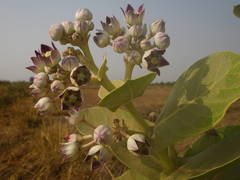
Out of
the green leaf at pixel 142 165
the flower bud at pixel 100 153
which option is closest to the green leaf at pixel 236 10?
the green leaf at pixel 142 165

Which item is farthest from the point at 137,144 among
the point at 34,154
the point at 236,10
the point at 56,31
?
the point at 34,154

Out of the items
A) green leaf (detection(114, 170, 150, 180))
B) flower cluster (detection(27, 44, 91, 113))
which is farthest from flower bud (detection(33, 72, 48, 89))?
green leaf (detection(114, 170, 150, 180))

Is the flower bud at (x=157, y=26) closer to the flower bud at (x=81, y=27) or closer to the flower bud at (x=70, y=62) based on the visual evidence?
the flower bud at (x=81, y=27)

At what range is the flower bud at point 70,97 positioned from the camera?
120 centimetres

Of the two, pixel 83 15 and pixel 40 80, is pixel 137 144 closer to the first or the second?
pixel 40 80

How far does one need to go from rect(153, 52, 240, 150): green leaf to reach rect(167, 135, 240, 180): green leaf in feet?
0.63

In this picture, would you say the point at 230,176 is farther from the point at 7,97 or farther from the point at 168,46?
the point at 7,97

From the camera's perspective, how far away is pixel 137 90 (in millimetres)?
1210

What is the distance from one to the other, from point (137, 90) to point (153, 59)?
0.19 m

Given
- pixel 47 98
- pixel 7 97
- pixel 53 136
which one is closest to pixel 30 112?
pixel 53 136

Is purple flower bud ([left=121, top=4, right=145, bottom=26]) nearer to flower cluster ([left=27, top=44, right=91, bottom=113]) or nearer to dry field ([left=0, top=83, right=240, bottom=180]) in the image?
flower cluster ([left=27, top=44, right=91, bottom=113])

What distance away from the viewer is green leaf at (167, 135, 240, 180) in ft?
4.52

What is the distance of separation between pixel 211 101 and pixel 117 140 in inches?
19.9

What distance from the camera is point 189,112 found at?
1.38 metres
